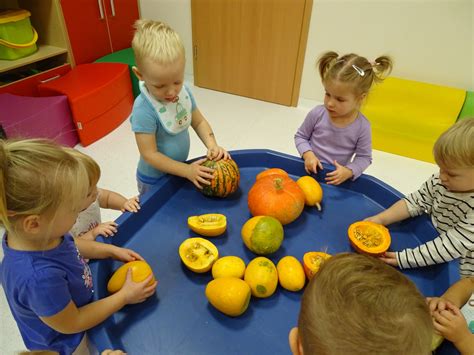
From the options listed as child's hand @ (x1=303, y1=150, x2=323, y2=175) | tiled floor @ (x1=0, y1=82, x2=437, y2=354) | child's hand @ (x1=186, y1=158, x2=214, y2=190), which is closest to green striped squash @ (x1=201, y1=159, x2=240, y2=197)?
child's hand @ (x1=186, y1=158, x2=214, y2=190)

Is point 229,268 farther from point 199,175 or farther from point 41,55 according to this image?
point 41,55

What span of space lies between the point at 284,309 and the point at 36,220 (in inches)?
19.8

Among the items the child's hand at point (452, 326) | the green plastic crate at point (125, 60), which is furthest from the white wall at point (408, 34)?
the child's hand at point (452, 326)

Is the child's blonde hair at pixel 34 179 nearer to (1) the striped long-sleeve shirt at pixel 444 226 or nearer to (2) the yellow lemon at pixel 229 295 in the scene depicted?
(2) the yellow lemon at pixel 229 295

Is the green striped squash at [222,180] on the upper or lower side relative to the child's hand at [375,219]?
upper

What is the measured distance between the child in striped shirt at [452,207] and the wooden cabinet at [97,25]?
8.43 feet

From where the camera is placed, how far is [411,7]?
7.54 ft

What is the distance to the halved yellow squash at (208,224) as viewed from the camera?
879 millimetres

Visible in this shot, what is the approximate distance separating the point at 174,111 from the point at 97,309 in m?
0.62

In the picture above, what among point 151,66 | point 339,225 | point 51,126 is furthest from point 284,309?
point 51,126

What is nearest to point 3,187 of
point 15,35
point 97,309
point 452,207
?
point 97,309

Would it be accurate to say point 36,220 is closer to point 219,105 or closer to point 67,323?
point 67,323

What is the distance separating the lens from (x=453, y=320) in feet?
2.17

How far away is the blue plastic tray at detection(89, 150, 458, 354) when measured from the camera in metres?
0.67
